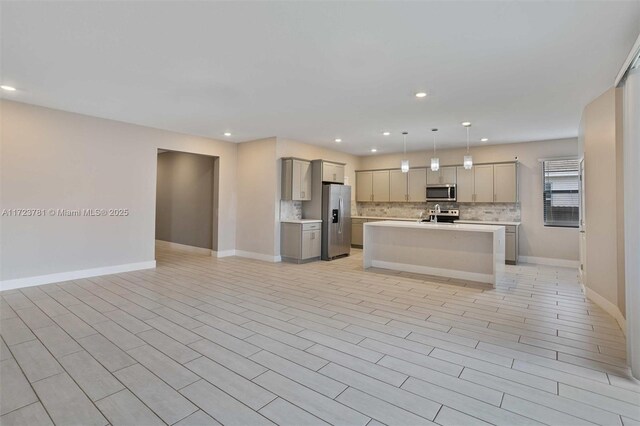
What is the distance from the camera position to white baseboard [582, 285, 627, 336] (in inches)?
133

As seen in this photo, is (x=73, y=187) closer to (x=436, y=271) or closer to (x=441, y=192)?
(x=436, y=271)

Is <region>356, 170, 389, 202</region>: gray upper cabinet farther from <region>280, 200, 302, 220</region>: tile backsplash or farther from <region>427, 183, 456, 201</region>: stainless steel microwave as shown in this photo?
<region>280, 200, 302, 220</region>: tile backsplash

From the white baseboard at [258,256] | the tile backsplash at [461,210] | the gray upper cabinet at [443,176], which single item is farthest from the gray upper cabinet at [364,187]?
the white baseboard at [258,256]

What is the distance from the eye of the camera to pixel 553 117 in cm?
520

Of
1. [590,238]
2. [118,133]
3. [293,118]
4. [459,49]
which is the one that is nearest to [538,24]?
[459,49]

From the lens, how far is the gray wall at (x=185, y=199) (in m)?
8.16

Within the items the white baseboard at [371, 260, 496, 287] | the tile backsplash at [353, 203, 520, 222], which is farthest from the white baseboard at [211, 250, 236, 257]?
the tile backsplash at [353, 203, 520, 222]

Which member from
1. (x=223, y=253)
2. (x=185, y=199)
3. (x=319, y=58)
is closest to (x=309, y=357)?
(x=319, y=58)

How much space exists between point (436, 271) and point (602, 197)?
8.43 feet

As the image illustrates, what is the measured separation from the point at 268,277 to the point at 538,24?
480 centimetres

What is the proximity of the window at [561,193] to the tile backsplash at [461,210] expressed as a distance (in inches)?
24.2

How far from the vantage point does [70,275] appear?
17.2 ft

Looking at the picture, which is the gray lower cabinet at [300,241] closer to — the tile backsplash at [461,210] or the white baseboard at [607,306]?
the tile backsplash at [461,210]

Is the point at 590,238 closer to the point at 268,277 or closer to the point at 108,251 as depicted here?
the point at 268,277
